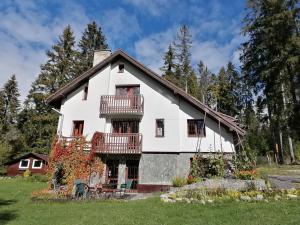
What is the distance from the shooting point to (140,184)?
59.4 ft

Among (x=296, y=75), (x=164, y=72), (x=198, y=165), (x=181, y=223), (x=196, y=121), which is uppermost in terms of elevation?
(x=164, y=72)

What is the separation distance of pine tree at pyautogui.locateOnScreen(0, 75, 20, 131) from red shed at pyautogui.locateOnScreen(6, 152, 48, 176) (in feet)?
52.1

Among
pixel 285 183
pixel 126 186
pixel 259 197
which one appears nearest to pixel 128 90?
pixel 126 186

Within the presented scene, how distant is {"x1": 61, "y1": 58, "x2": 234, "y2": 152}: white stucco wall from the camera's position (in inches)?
722

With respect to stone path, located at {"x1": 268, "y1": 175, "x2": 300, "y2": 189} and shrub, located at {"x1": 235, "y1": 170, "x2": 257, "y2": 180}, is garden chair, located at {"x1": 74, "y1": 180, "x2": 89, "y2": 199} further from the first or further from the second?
stone path, located at {"x1": 268, "y1": 175, "x2": 300, "y2": 189}

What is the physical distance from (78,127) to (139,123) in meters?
5.05

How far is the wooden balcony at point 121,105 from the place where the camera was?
19141 millimetres

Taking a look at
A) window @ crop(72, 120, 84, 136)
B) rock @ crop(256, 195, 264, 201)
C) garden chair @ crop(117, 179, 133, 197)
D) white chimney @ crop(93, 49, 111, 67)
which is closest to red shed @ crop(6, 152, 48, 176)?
window @ crop(72, 120, 84, 136)

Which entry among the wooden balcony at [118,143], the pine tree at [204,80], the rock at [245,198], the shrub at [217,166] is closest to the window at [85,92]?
the wooden balcony at [118,143]

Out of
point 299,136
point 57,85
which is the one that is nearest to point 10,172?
point 57,85

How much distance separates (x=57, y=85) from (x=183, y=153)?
26249 millimetres

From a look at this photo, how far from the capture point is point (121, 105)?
1964cm

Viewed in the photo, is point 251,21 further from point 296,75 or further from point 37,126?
point 37,126

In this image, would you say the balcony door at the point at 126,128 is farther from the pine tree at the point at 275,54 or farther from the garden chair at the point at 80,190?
the pine tree at the point at 275,54
